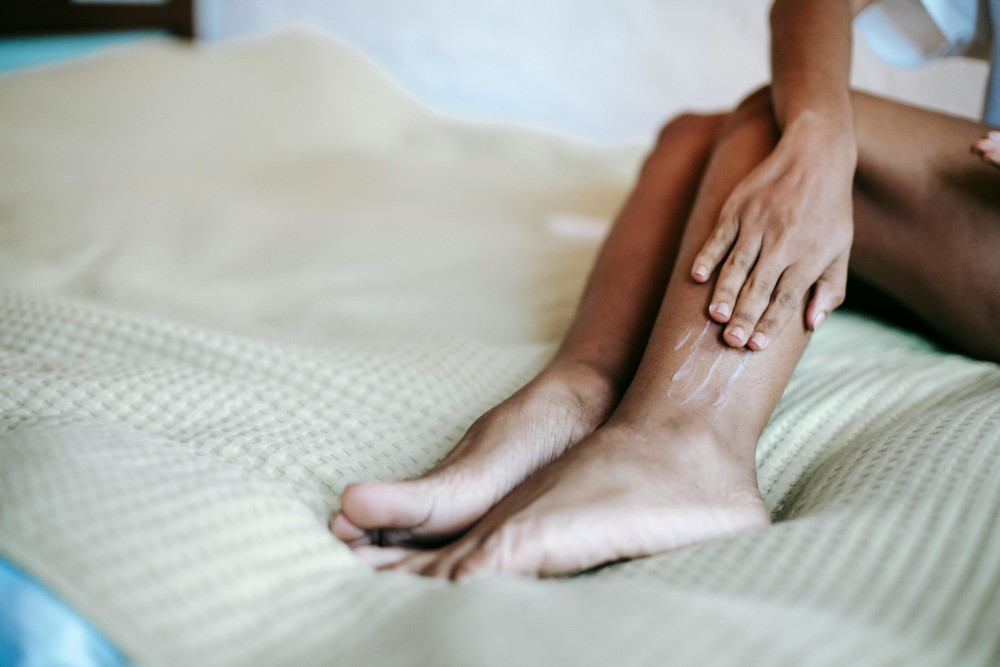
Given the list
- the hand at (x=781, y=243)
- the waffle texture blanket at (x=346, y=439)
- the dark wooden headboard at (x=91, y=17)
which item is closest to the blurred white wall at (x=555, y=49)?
the dark wooden headboard at (x=91, y=17)

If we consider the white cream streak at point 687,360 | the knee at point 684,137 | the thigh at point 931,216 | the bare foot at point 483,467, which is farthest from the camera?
the knee at point 684,137

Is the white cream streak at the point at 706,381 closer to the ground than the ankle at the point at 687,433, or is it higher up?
higher up

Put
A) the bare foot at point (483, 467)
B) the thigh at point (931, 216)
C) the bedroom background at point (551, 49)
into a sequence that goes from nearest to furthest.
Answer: the bare foot at point (483, 467) → the thigh at point (931, 216) → the bedroom background at point (551, 49)

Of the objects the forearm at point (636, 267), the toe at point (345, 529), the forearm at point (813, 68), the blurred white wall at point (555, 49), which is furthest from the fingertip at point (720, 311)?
the blurred white wall at point (555, 49)

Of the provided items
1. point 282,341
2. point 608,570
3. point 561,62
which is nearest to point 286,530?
point 608,570

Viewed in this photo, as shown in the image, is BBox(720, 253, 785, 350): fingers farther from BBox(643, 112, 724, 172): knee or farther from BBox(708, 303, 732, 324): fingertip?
BBox(643, 112, 724, 172): knee

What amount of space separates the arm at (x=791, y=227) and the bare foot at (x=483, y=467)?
5.4 inches

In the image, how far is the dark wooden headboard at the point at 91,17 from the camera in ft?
4.84

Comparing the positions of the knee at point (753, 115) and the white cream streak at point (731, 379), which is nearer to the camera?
the white cream streak at point (731, 379)

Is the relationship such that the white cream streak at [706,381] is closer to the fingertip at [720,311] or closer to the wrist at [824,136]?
the fingertip at [720,311]

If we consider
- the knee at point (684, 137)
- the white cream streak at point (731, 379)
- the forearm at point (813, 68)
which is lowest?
the white cream streak at point (731, 379)

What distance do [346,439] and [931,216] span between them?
0.59m

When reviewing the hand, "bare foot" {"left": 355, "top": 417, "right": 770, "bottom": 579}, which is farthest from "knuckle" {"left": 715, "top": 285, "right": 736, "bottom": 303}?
"bare foot" {"left": 355, "top": 417, "right": 770, "bottom": 579}

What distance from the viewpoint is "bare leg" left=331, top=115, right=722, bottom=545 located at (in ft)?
1.51
